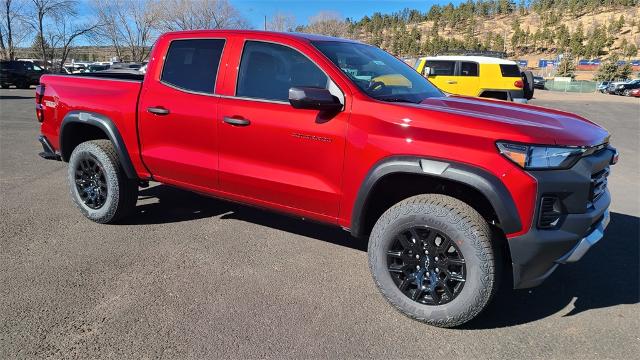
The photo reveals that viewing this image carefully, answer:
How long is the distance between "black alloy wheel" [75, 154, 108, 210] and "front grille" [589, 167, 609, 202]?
411cm

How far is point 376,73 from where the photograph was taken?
12.5 feet

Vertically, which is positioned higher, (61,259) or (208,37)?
(208,37)

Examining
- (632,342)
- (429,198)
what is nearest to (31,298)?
(429,198)

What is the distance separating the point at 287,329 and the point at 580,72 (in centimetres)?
8330

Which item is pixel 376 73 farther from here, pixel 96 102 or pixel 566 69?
pixel 566 69

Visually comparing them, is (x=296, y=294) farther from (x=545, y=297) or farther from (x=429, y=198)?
(x=545, y=297)

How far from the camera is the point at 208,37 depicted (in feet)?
13.6

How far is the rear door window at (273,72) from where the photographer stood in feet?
11.8

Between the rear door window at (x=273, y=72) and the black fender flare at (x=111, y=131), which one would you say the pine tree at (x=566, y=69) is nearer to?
the rear door window at (x=273, y=72)

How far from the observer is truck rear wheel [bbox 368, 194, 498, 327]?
9.47 ft

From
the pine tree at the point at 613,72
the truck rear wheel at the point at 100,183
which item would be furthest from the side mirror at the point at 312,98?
the pine tree at the point at 613,72

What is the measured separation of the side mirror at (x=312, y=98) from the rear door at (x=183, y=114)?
0.93m

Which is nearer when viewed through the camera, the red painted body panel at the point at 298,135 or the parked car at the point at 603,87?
the red painted body panel at the point at 298,135

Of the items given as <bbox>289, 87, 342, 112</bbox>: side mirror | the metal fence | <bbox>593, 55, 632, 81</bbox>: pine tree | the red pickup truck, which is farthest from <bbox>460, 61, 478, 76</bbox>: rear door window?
<bbox>593, 55, 632, 81</bbox>: pine tree
